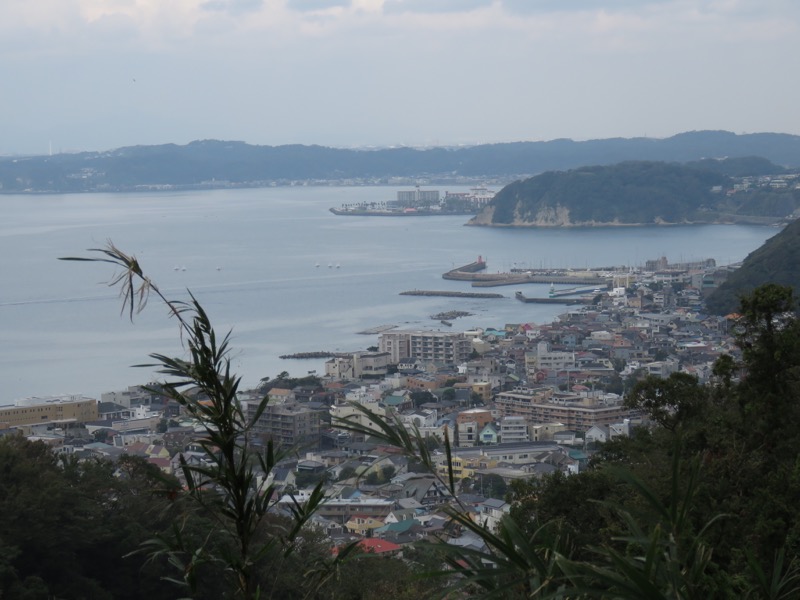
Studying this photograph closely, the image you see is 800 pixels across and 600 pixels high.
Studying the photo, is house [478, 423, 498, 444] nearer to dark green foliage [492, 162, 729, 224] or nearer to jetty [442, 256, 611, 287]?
jetty [442, 256, 611, 287]

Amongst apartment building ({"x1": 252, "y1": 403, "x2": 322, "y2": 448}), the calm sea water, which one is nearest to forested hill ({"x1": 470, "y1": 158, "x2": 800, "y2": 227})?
the calm sea water

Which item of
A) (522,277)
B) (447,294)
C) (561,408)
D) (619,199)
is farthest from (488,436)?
(619,199)

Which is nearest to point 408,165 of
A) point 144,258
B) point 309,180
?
point 309,180

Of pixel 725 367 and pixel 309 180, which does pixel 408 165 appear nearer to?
pixel 309 180

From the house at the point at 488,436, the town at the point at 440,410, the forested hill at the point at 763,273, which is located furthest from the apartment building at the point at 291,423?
the forested hill at the point at 763,273

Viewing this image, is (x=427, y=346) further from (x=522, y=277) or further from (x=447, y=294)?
(x=522, y=277)

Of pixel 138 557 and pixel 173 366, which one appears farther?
pixel 138 557

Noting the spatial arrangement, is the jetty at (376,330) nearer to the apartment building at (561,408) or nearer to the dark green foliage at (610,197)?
the apartment building at (561,408)
